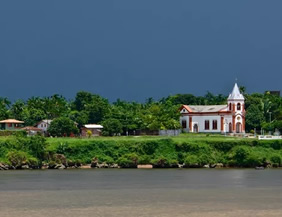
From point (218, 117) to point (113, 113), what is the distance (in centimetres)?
1435

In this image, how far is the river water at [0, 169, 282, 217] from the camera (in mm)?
43719

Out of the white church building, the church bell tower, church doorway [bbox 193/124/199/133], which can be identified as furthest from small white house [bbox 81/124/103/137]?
the church bell tower

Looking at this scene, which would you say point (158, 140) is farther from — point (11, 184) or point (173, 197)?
point (173, 197)

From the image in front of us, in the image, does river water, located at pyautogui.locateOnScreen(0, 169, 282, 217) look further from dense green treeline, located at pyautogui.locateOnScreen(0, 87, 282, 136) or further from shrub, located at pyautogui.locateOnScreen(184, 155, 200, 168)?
dense green treeline, located at pyautogui.locateOnScreen(0, 87, 282, 136)

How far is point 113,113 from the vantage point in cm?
10969

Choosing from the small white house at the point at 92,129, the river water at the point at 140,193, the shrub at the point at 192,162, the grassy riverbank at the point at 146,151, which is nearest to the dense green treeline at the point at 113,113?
the small white house at the point at 92,129

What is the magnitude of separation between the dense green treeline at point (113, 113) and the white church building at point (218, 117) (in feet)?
7.39

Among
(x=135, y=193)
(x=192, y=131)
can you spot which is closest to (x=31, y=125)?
(x=192, y=131)

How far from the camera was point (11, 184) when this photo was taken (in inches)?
2345

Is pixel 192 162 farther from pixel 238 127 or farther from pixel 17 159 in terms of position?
pixel 238 127

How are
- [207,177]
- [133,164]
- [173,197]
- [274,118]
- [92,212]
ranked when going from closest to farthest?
[92,212] < [173,197] < [207,177] < [133,164] < [274,118]

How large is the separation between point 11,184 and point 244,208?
20978mm

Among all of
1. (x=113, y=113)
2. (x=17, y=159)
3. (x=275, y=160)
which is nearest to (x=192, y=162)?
(x=275, y=160)

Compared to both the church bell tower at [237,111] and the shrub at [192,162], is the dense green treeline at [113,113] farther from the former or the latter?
the shrub at [192,162]
